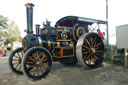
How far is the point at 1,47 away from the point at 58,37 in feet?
30.9

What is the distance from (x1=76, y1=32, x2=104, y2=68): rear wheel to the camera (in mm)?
4555

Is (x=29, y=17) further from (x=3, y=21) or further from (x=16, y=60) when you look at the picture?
(x=3, y=21)

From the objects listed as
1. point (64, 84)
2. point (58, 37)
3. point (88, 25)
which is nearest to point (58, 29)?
point (58, 37)

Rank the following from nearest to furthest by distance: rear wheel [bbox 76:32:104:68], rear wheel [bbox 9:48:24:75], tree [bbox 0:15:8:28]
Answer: rear wheel [bbox 9:48:24:75] < rear wheel [bbox 76:32:104:68] < tree [bbox 0:15:8:28]

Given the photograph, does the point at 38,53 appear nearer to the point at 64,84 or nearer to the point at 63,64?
the point at 64,84

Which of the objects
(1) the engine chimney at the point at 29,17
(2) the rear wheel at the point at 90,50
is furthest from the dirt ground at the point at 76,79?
(1) the engine chimney at the point at 29,17

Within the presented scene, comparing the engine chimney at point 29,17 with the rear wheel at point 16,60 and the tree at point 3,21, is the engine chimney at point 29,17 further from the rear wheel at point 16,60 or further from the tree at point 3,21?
the tree at point 3,21

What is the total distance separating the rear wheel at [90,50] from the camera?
455 centimetres

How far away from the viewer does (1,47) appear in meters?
11.6

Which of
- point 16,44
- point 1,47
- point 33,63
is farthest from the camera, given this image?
point 16,44

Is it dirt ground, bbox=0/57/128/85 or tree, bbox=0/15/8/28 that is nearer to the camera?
dirt ground, bbox=0/57/128/85

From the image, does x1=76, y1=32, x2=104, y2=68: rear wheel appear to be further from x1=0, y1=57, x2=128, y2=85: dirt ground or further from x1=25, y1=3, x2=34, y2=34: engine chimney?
x1=25, y1=3, x2=34, y2=34: engine chimney

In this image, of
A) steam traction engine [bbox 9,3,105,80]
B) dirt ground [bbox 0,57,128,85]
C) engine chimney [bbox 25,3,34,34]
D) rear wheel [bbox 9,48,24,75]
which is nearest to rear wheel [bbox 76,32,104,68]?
steam traction engine [bbox 9,3,105,80]

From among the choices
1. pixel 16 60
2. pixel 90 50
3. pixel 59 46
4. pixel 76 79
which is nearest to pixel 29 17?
pixel 59 46
